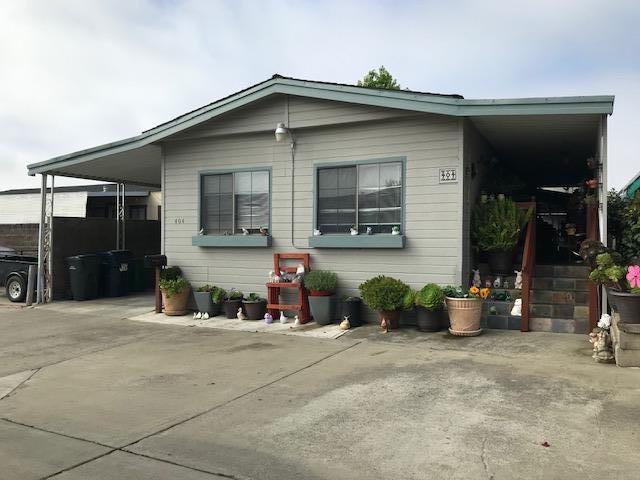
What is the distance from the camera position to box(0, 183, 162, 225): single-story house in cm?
1930

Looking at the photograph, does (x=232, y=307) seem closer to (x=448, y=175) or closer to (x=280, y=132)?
(x=280, y=132)

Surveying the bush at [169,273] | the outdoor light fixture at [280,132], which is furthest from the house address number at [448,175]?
the bush at [169,273]

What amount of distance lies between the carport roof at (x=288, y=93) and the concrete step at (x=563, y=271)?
8.51 feet

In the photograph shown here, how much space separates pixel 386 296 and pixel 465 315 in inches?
44.9

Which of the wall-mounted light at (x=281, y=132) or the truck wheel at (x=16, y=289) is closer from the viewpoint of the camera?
the wall-mounted light at (x=281, y=132)

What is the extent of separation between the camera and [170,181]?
1091 cm

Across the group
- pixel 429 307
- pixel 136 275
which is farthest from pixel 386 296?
pixel 136 275

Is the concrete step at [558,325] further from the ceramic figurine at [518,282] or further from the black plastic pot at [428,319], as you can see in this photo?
the black plastic pot at [428,319]

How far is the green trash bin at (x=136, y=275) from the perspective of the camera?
14.0 m

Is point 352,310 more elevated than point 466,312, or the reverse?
point 466,312

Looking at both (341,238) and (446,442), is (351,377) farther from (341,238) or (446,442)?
(341,238)

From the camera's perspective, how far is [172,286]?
10.1 m

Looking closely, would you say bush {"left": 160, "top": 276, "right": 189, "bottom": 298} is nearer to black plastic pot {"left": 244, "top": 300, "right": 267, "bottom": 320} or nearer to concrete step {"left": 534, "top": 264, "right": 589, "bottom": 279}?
black plastic pot {"left": 244, "top": 300, "right": 267, "bottom": 320}

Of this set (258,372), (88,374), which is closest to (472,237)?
(258,372)
